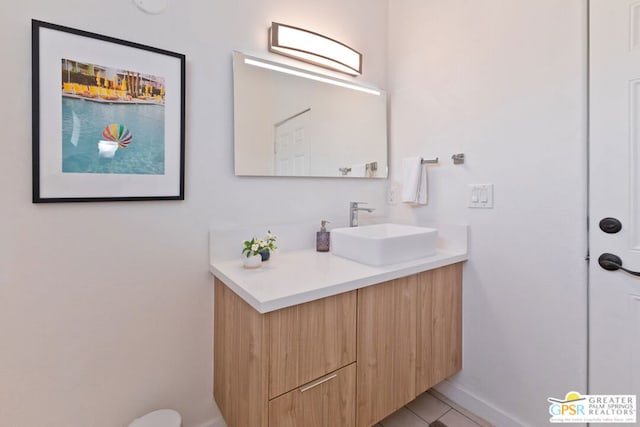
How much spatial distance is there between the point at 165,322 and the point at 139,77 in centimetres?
100

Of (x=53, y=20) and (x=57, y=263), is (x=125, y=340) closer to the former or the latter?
(x=57, y=263)

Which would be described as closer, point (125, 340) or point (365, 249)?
point (125, 340)

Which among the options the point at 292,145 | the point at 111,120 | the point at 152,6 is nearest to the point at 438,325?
the point at 292,145

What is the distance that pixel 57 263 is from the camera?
106cm

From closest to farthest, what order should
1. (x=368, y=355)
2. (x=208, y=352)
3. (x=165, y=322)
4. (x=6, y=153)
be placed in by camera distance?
(x=6, y=153), (x=368, y=355), (x=165, y=322), (x=208, y=352)

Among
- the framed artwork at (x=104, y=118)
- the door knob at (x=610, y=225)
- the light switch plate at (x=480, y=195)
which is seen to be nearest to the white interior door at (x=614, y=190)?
the door knob at (x=610, y=225)

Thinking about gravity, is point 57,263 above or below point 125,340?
above

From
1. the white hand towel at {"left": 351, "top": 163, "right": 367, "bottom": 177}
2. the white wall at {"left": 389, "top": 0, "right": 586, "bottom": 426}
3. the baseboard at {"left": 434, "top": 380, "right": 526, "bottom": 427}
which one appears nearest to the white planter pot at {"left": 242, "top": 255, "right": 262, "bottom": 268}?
the white hand towel at {"left": 351, "top": 163, "right": 367, "bottom": 177}

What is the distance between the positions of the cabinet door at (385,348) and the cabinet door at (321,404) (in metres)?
0.05

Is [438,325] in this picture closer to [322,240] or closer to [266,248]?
[322,240]

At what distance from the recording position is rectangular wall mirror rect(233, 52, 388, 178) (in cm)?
141

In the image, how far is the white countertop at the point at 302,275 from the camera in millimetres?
943

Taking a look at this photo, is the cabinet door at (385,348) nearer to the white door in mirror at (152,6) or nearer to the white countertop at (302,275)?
the white countertop at (302,275)

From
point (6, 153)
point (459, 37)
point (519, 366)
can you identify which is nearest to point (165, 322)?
point (6, 153)
